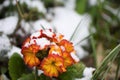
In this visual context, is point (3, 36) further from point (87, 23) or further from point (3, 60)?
point (87, 23)

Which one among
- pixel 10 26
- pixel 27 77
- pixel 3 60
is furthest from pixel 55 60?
pixel 10 26

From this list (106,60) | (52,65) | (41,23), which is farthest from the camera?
(41,23)

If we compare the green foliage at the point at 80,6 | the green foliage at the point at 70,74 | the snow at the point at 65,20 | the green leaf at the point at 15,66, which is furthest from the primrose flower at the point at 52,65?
the green foliage at the point at 80,6

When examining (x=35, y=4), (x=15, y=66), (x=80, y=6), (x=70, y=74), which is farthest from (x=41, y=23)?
(x=70, y=74)

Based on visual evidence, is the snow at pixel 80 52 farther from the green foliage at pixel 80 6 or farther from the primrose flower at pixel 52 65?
the primrose flower at pixel 52 65

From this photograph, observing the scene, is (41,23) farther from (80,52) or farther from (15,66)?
(15,66)
